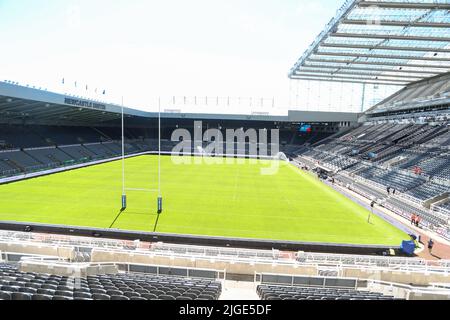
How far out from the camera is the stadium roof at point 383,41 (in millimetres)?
20750

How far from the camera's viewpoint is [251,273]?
991cm

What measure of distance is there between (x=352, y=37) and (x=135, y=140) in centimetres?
5604

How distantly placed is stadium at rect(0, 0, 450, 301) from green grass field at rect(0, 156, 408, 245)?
0.14 metres

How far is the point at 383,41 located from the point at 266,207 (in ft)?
70.0

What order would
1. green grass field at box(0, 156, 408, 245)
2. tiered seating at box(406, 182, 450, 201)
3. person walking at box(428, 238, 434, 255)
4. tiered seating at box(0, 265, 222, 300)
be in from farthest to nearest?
tiered seating at box(406, 182, 450, 201) → green grass field at box(0, 156, 408, 245) → person walking at box(428, 238, 434, 255) → tiered seating at box(0, 265, 222, 300)

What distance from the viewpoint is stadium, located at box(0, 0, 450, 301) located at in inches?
331

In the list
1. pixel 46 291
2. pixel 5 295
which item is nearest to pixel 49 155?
pixel 46 291

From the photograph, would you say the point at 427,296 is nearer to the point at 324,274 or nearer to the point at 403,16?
the point at 324,274

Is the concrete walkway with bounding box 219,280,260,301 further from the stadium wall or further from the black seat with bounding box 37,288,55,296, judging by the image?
the stadium wall

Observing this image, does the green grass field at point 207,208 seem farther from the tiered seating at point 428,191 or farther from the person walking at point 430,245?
the tiered seating at point 428,191

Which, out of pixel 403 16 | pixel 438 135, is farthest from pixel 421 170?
pixel 403 16

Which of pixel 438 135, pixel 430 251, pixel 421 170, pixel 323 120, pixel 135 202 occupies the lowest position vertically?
pixel 430 251

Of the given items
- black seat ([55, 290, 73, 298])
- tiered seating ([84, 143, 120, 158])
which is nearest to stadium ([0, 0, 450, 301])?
black seat ([55, 290, 73, 298])

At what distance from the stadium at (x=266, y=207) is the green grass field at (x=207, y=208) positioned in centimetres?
14
